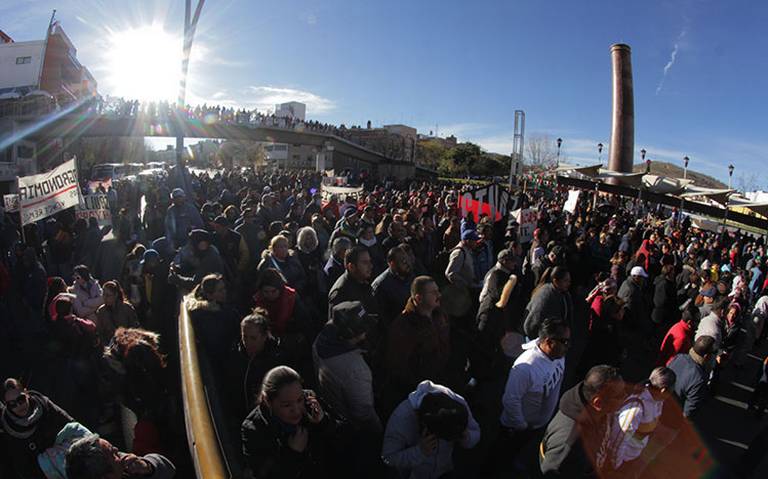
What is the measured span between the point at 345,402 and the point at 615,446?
1.97m

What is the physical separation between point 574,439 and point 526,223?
701 cm

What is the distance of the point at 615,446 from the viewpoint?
3.08 metres

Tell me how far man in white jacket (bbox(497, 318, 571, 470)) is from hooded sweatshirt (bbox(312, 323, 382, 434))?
115 centimetres

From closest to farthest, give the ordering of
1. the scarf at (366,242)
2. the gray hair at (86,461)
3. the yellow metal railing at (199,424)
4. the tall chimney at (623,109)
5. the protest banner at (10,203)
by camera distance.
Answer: the gray hair at (86,461) < the yellow metal railing at (199,424) < the scarf at (366,242) < the protest banner at (10,203) < the tall chimney at (623,109)

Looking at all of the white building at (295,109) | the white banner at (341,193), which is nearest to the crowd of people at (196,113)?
the white banner at (341,193)

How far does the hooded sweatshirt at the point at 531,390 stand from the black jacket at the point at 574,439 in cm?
36

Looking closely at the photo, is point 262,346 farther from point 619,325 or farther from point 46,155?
point 46,155

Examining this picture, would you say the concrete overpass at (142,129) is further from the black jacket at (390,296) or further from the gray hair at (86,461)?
the gray hair at (86,461)

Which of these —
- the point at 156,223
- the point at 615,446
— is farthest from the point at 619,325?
the point at 156,223

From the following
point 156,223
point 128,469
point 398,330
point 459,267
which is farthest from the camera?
point 156,223

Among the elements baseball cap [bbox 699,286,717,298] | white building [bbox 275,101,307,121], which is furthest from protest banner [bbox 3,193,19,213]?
white building [bbox 275,101,307,121]

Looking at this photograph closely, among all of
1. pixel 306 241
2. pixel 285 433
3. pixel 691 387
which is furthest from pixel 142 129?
pixel 691 387

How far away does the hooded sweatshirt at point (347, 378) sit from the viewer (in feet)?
9.67

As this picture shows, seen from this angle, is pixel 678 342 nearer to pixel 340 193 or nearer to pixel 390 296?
pixel 390 296
